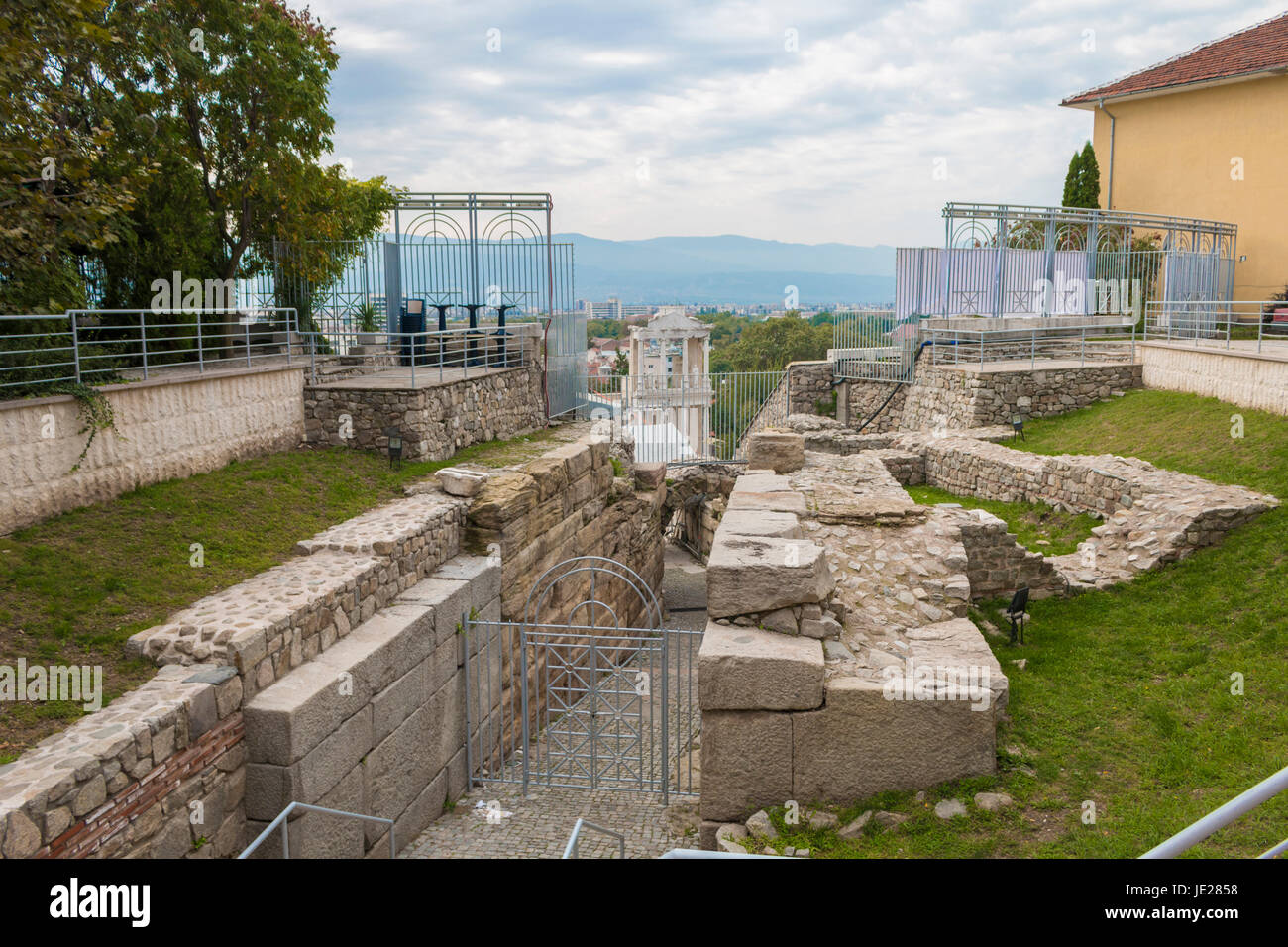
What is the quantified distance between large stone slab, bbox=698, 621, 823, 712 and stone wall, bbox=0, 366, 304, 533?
6.09 m

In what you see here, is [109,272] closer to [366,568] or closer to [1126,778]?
[366,568]

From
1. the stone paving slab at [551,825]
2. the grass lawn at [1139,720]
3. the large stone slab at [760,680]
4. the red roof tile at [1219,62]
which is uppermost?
the red roof tile at [1219,62]

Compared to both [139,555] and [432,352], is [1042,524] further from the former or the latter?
[139,555]

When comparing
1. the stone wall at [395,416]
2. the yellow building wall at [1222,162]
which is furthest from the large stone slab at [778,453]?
the yellow building wall at [1222,162]

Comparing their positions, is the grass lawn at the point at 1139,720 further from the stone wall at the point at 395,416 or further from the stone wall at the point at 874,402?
the stone wall at the point at 874,402

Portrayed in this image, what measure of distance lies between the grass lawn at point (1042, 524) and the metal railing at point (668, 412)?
27.1 feet

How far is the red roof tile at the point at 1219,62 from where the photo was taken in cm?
2577

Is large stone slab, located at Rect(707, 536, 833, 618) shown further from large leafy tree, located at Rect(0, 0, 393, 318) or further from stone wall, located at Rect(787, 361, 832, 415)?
stone wall, located at Rect(787, 361, 832, 415)

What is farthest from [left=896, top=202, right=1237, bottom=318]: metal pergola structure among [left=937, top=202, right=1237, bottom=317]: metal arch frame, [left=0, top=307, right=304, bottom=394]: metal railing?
[left=0, top=307, right=304, bottom=394]: metal railing

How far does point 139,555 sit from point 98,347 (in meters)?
3.60

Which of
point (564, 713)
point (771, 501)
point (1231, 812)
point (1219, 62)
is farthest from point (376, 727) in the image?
point (1219, 62)

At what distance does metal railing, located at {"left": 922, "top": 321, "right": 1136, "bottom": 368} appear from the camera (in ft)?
63.5
